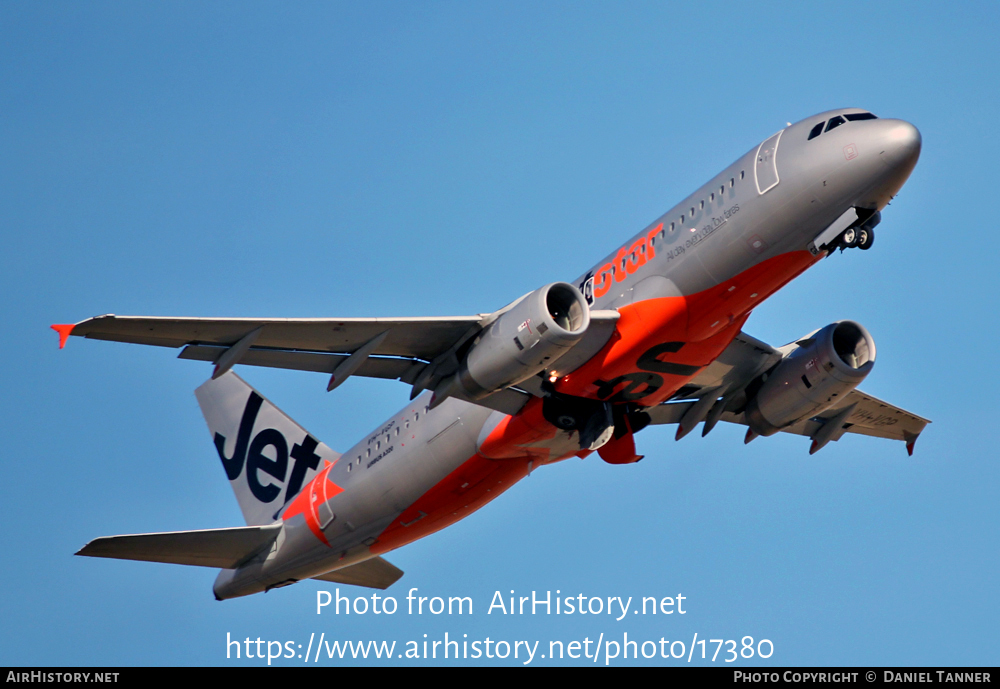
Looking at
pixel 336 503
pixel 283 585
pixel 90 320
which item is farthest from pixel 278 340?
pixel 283 585

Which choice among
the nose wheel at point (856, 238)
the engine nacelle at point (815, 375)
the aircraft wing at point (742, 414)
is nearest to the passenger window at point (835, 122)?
the nose wheel at point (856, 238)

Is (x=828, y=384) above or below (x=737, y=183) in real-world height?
below

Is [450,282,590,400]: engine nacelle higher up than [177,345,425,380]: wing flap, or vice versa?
[177,345,425,380]: wing flap

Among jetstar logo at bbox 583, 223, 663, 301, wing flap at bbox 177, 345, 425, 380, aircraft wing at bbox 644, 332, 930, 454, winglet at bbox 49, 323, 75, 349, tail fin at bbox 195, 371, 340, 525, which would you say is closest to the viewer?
winglet at bbox 49, 323, 75, 349

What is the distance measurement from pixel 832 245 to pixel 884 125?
2566 mm

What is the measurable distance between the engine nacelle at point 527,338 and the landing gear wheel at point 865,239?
5695 millimetres

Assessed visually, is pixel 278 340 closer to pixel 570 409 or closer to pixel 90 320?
Result: pixel 90 320

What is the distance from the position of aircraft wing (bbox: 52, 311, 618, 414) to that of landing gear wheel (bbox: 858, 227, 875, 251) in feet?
17.3

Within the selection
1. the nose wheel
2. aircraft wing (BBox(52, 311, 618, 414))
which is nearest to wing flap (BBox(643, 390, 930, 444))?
aircraft wing (BBox(52, 311, 618, 414))

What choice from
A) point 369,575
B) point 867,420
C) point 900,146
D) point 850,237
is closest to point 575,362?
point 850,237

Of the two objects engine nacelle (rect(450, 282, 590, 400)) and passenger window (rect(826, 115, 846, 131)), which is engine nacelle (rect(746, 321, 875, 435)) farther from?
engine nacelle (rect(450, 282, 590, 400))

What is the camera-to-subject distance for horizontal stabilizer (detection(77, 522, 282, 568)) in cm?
2702

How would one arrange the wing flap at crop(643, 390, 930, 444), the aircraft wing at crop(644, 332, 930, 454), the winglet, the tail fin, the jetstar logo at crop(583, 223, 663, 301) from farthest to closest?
the tail fin
the wing flap at crop(643, 390, 930, 444)
the aircraft wing at crop(644, 332, 930, 454)
the jetstar logo at crop(583, 223, 663, 301)
the winglet

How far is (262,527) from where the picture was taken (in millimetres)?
30344
